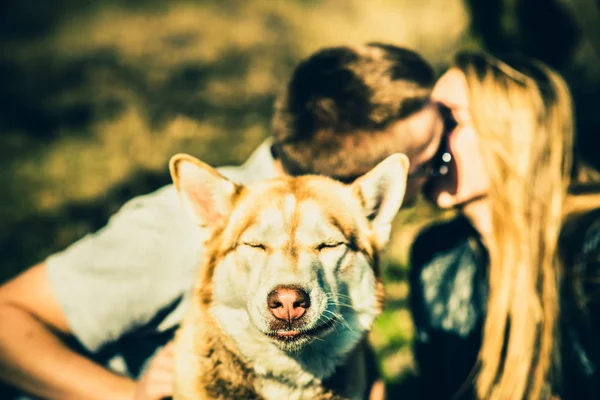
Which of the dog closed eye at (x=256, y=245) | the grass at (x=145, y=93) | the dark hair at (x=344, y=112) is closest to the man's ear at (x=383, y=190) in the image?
the dark hair at (x=344, y=112)

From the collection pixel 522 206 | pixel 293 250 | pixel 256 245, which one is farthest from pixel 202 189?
pixel 522 206

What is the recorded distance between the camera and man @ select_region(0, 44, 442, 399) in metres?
2.33

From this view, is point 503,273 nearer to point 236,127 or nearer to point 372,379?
point 372,379

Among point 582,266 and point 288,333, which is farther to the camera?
point 582,266

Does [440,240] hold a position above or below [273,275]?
below

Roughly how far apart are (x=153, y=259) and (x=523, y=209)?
6.65ft

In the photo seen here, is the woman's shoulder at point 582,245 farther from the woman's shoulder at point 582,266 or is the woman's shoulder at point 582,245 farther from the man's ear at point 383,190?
the man's ear at point 383,190

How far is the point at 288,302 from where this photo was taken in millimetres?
1971

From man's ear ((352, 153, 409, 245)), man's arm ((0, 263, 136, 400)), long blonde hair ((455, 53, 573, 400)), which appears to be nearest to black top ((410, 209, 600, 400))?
long blonde hair ((455, 53, 573, 400))

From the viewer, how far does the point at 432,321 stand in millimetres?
3406

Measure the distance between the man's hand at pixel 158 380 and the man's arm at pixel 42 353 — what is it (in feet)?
0.37

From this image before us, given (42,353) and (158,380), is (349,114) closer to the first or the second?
(158,380)

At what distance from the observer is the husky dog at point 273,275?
217 centimetres

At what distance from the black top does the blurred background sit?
0.47m
